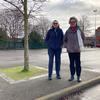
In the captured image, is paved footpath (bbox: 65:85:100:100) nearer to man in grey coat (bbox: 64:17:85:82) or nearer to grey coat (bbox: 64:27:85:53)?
man in grey coat (bbox: 64:17:85:82)

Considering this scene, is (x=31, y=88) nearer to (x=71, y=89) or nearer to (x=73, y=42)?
(x=71, y=89)

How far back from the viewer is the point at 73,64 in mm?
8102

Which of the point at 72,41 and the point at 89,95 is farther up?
the point at 72,41

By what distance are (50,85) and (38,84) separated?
37cm

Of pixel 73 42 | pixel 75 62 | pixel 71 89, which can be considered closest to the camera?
pixel 71 89

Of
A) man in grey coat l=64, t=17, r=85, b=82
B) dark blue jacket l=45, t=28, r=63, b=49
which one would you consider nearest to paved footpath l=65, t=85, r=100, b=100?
man in grey coat l=64, t=17, r=85, b=82

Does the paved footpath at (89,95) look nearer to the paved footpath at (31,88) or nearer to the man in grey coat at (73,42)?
the paved footpath at (31,88)

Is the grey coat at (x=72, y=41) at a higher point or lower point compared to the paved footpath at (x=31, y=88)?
higher

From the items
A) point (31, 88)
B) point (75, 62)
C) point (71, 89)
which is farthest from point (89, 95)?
point (75, 62)

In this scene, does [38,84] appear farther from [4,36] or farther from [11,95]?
[4,36]

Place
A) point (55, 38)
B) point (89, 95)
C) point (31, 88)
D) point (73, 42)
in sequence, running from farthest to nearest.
Result: 1. point (55, 38)
2. point (73, 42)
3. point (31, 88)
4. point (89, 95)

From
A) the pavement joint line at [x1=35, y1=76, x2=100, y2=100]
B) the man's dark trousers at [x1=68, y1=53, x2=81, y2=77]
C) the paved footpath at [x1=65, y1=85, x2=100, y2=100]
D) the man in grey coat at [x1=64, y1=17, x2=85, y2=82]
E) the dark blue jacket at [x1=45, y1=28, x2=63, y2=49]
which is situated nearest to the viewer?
the pavement joint line at [x1=35, y1=76, x2=100, y2=100]

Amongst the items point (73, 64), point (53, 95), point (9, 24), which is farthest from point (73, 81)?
point (9, 24)

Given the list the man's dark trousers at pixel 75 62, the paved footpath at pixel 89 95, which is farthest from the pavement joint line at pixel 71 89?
the man's dark trousers at pixel 75 62
